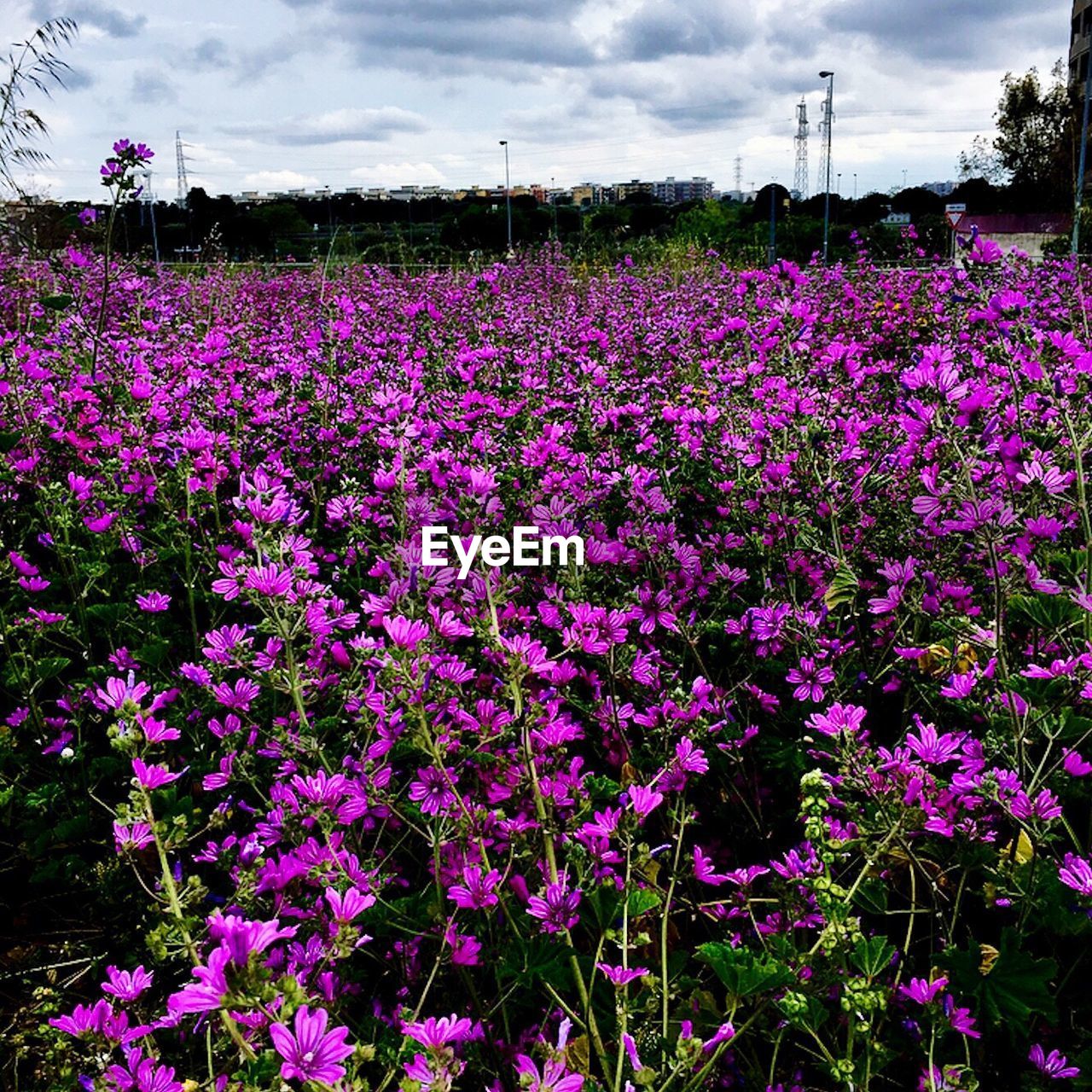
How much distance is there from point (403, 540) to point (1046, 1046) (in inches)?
59.3

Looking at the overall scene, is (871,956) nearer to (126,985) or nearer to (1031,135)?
(126,985)

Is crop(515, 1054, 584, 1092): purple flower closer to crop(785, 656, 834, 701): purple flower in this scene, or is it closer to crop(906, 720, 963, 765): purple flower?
crop(906, 720, 963, 765): purple flower

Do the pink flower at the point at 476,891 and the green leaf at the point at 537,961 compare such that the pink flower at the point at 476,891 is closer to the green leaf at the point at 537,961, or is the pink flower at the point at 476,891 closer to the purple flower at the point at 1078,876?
the green leaf at the point at 537,961

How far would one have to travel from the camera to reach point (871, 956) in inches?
49.3

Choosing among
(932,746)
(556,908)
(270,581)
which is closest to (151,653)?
(270,581)

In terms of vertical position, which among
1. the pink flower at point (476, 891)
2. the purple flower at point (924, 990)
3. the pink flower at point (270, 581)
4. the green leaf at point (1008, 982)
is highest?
the pink flower at point (270, 581)

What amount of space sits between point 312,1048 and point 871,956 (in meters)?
0.70

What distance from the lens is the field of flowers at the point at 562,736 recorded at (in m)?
1.38

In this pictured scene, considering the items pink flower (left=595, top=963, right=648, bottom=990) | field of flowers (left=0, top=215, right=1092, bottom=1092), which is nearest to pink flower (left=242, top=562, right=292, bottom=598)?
field of flowers (left=0, top=215, right=1092, bottom=1092)

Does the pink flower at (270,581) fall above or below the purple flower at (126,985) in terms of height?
above

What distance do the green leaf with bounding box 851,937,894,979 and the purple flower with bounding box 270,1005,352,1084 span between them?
0.64m

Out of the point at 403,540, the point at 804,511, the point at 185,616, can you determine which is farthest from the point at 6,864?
the point at 804,511

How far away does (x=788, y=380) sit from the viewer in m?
3.65

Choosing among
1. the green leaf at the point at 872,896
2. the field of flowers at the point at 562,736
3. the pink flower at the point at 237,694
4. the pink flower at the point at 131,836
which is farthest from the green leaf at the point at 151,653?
the green leaf at the point at 872,896
